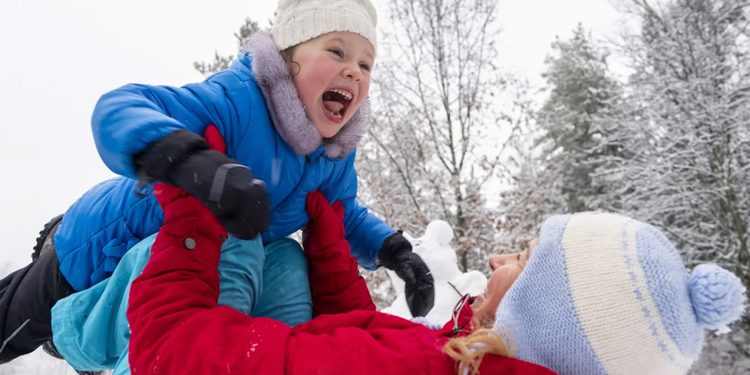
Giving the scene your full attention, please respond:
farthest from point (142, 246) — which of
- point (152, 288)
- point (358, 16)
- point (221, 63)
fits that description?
point (221, 63)

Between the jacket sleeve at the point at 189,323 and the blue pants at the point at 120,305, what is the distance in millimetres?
279

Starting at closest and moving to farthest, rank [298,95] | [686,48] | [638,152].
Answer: [298,95]
[686,48]
[638,152]

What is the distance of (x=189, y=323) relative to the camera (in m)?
1.33

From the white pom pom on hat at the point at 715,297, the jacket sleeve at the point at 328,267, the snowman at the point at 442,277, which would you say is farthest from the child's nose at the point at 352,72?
the snowman at the point at 442,277

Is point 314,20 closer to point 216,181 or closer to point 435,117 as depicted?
point 216,181

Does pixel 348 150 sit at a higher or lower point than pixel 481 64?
lower

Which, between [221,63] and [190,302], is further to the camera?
[221,63]

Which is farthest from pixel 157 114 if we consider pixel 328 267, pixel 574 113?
pixel 574 113

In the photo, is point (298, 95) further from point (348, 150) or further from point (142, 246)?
point (142, 246)

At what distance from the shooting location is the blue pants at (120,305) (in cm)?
177

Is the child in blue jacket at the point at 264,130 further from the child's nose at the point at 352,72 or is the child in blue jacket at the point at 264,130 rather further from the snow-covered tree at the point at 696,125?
the snow-covered tree at the point at 696,125

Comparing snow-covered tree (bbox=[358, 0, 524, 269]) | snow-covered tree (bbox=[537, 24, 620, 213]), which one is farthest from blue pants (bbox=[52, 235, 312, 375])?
snow-covered tree (bbox=[537, 24, 620, 213])

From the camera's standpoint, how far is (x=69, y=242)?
6.89 feet

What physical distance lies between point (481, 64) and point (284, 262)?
31.1ft
